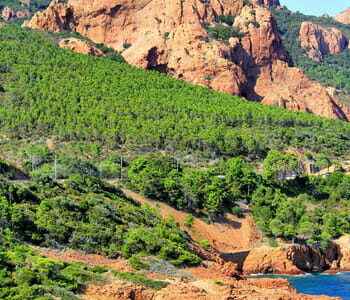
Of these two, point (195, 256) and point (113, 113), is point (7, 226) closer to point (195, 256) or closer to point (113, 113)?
point (195, 256)

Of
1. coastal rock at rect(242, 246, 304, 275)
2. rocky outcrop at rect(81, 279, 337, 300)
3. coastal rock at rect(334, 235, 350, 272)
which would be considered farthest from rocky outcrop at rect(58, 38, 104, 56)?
rocky outcrop at rect(81, 279, 337, 300)

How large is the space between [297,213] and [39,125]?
1487 inches

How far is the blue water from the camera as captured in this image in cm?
7450

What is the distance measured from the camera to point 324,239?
293ft

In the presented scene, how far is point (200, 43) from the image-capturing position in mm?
150250

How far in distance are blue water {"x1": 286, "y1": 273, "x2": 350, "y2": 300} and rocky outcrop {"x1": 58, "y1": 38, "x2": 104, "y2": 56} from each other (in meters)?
76.9

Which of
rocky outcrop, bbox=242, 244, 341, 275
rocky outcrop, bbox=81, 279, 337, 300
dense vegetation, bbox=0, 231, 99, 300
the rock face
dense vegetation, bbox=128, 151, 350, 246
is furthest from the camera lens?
the rock face

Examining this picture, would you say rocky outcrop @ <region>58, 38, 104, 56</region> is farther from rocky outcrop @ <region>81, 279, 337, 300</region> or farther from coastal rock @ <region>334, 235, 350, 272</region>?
rocky outcrop @ <region>81, 279, 337, 300</region>

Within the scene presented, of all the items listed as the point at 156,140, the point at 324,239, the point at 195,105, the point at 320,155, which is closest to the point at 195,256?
the point at 324,239

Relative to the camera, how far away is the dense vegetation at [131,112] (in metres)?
115

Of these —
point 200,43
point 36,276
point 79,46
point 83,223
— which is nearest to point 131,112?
point 200,43

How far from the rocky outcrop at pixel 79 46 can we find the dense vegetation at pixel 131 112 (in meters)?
5.11

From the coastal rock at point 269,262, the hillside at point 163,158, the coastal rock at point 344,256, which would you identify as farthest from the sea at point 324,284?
the coastal rock at point 344,256

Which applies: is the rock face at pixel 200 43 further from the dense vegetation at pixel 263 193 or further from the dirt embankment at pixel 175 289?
the dirt embankment at pixel 175 289
